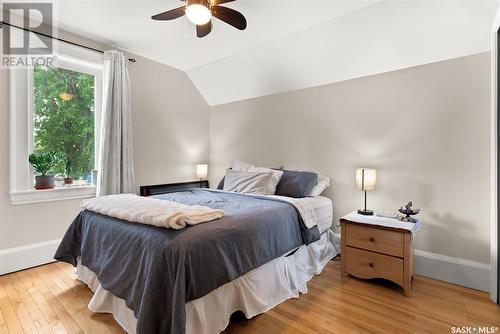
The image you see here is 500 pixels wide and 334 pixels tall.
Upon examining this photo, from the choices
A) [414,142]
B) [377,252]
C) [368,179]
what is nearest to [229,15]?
[368,179]

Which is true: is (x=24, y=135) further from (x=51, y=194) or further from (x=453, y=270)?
(x=453, y=270)

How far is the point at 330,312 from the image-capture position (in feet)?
6.01

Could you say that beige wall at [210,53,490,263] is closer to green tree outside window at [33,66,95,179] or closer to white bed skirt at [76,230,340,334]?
white bed skirt at [76,230,340,334]

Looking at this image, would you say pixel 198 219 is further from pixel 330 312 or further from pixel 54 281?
pixel 54 281

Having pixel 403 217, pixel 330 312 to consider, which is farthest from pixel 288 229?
pixel 403 217

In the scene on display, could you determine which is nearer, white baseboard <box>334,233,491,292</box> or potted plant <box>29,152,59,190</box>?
white baseboard <box>334,233,491,292</box>

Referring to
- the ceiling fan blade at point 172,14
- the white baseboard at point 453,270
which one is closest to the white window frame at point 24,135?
the ceiling fan blade at point 172,14

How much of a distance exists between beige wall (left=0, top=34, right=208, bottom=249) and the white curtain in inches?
11.2

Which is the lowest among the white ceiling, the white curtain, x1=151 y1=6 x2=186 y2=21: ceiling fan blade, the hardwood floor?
the hardwood floor

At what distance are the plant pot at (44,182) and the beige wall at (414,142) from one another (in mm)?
2723

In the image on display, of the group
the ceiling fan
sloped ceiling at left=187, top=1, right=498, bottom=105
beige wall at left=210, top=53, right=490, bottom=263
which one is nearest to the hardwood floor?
beige wall at left=210, top=53, right=490, bottom=263

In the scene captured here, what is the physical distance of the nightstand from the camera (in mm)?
2068

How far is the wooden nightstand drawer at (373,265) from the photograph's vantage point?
2105mm

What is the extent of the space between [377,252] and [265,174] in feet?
4.63
